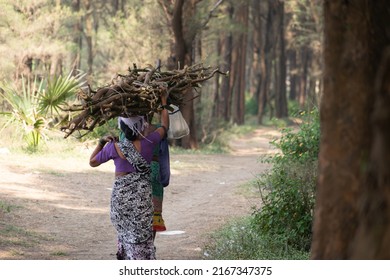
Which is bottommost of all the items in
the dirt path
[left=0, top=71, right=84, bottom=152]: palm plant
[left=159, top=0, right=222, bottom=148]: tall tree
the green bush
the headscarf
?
the dirt path

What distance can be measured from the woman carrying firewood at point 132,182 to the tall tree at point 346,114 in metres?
2.83

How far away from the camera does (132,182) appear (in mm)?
7871

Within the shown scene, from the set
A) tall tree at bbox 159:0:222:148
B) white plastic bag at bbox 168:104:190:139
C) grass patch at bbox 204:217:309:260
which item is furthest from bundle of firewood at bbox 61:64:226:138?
tall tree at bbox 159:0:222:148

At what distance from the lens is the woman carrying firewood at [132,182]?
785cm

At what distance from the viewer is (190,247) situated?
10086mm

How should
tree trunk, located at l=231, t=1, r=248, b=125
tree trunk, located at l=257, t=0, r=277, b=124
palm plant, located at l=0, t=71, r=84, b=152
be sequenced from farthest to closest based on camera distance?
tree trunk, located at l=257, t=0, r=277, b=124 → tree trunk, located at l=231, t=1, r=248, b=125 → palm plant, located at l=0, t=71, r=84, b=152

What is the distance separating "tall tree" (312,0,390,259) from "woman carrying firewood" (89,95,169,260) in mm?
2832

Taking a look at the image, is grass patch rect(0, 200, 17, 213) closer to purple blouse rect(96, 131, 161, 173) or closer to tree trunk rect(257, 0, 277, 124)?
purple blouse rect(96, 131, 161, 173)

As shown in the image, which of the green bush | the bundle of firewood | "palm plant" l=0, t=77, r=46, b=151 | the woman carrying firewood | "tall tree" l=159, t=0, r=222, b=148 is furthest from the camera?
"tall tree" l=159, t=0, r=222, b=148

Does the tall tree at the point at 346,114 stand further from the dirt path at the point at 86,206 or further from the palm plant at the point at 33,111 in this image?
the palm plant at the point at 33,111

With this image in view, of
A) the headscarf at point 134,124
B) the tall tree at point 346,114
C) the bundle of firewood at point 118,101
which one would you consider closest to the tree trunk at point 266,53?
the bundle of firewood at point 118,101

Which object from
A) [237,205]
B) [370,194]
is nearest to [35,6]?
[237,205]

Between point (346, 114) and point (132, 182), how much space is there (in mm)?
3190

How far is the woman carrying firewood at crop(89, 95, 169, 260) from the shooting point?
25.8 ft
